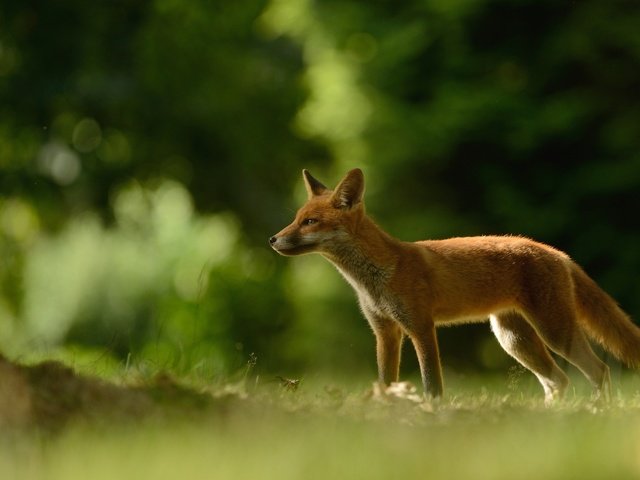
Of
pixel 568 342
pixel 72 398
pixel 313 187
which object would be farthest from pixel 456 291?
pixel 72 398

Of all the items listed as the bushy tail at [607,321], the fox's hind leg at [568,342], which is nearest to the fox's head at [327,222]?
the fox's hind leg at [568,342]

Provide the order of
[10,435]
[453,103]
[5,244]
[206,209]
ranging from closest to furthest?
1. [10,435]
2. [453,103]
3. [5,244]
4. [206,209]

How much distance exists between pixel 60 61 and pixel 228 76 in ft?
10.0

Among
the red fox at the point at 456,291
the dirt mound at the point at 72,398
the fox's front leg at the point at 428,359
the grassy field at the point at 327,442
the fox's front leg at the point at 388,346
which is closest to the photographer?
the grassy field at the point at 327,442

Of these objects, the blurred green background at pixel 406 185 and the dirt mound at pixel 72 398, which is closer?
the dirt mound at pixel 72 398

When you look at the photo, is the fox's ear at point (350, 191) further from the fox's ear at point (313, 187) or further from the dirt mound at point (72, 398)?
the dirt mound at point (72, 398)

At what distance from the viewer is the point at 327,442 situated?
346cm

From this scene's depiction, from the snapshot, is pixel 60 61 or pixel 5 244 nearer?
pixel 5 244

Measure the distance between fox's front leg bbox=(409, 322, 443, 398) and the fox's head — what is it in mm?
619

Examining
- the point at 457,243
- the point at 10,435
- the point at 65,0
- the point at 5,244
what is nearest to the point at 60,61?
the point at 65,0

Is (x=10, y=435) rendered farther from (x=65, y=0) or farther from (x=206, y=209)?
(x=206, y=209)

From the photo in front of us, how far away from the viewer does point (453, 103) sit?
411 inches

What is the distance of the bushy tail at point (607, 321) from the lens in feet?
20.1

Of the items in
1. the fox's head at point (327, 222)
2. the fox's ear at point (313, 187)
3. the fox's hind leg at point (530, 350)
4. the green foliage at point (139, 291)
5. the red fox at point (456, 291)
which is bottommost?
the green foliage at point (139, 291)
